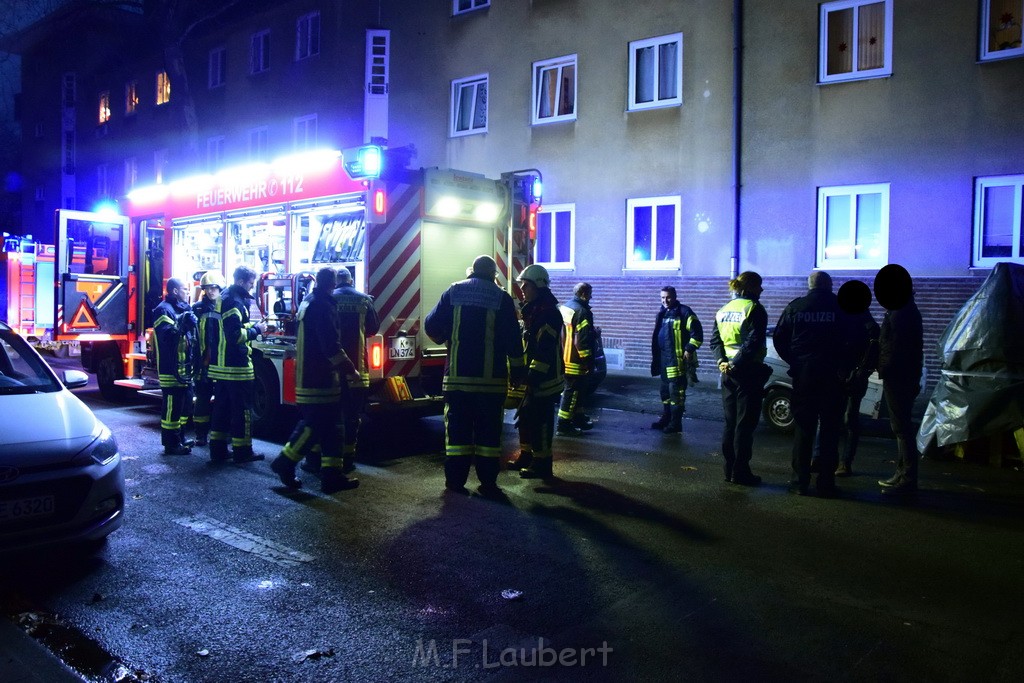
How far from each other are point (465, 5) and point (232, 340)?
13486 mm

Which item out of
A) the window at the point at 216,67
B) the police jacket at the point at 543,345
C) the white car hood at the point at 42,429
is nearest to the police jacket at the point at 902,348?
the police jacket at the point at 543,345

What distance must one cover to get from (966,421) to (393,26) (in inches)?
643

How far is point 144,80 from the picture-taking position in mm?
30172

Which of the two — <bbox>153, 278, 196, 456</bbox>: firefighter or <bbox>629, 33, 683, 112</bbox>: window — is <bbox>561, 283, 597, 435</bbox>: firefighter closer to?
<bbox>153, 278, 196, 456</bbox>: firefighter

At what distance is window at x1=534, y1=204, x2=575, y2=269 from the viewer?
55.1 feet

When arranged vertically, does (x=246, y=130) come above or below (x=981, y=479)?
above

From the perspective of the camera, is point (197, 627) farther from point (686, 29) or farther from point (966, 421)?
point (686, 29)

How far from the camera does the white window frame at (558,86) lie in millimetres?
16562

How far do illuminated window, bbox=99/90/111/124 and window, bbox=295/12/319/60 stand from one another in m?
13.2

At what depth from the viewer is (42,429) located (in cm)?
464

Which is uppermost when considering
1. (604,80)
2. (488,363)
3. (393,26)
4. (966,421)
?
(393,26)

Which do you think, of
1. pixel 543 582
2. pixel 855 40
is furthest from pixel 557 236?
pixel 543 582

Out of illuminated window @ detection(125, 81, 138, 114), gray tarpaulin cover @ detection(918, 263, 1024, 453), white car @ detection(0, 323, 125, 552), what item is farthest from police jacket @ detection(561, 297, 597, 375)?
illuminated window @ detection(125, 81, 138, 114)

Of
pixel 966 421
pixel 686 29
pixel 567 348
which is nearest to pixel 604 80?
pixel 686 29
